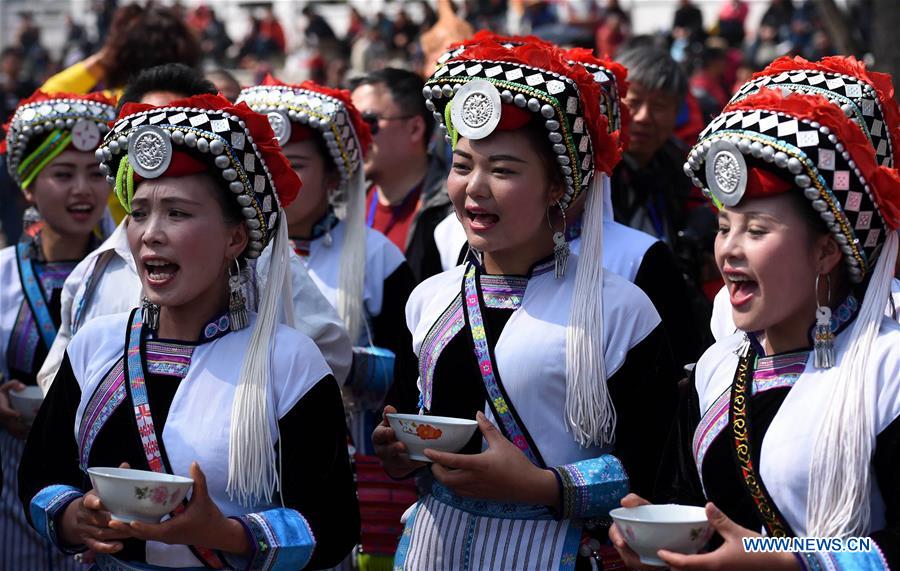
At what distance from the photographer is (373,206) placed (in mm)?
6668

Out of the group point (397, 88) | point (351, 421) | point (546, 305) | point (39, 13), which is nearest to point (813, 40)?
point (397, 88)

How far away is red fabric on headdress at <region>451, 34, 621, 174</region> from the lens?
3457 mm

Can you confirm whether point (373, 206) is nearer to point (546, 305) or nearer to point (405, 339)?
point (405, 339)

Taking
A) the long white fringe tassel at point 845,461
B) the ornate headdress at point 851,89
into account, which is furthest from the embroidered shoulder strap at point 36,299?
the long white fringe tassel at point 845,461

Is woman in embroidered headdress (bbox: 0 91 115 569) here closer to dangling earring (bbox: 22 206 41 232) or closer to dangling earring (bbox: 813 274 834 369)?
dangling earring (bbox: 22 206 41 232)

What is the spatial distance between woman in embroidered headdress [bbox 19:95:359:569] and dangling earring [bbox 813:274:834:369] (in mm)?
1211

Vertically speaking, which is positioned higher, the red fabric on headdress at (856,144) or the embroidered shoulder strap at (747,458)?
the red fabric on headdress at (856,144)

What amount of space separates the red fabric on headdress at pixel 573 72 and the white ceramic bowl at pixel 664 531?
1181 millimetres

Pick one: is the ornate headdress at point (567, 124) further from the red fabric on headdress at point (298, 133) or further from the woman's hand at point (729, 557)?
the red fabric on headdress at point (298, 133)

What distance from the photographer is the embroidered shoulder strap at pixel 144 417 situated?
3166 mm

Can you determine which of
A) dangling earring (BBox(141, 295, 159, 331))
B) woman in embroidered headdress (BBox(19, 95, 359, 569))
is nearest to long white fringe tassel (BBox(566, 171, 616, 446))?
woman in embroidered headdress (BBox(19, 95, 359, 569))

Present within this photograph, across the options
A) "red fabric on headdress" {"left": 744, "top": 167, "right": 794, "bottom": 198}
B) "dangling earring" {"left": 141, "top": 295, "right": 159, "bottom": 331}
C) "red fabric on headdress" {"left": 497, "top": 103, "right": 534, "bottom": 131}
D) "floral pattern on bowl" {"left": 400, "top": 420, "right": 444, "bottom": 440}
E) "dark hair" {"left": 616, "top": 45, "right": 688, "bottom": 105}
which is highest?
"dark hair" {"left": 616, "top": 45, "right": 688, "bottom": 105}

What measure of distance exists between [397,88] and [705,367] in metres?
3.70

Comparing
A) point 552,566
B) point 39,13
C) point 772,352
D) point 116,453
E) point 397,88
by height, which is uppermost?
point 39,13
